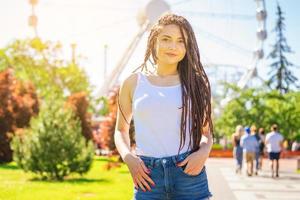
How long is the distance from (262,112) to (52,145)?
26413 millimetres

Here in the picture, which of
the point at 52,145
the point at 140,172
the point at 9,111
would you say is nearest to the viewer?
the point at 140,172

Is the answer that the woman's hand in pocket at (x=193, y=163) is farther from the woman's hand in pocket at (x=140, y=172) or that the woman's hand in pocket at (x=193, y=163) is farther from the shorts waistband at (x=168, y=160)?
the woman's hand in pocket at (x=140, y=172)

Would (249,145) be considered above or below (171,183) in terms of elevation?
below

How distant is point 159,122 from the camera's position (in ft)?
9.04

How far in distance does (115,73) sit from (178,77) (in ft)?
147

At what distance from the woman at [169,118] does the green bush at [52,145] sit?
493 inches

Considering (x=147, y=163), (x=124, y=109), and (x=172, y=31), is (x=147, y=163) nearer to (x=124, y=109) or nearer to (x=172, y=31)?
(x=124, y=109)

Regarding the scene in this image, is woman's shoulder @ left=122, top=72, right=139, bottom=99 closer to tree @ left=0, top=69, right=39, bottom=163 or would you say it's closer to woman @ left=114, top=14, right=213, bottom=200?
woman @ left=114, top=14, right=213, bottom=200

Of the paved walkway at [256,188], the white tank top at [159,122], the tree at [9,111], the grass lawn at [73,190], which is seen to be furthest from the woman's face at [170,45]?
the tree at [9,111]

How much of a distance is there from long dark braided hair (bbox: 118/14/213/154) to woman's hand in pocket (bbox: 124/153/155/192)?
0.63ft

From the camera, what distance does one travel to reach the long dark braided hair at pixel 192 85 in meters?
2.79

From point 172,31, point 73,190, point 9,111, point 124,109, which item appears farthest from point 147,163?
point 9,111

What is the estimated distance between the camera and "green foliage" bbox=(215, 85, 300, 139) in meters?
39.8

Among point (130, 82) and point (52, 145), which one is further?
point (52, 145)
